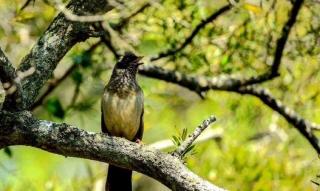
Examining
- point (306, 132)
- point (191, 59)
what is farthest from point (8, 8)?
point (306, 132)

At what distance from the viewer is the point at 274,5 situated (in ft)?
23.4

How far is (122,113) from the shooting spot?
21.4 ft

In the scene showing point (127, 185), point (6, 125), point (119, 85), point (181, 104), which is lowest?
point (6, 125)

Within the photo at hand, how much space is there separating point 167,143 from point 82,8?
3.85m

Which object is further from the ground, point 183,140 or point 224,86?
point 224,86

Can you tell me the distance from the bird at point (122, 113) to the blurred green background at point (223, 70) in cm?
31

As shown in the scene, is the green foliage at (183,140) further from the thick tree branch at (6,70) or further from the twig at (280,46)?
the twig at (280,46)

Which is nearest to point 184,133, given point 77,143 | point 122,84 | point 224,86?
point 77,143

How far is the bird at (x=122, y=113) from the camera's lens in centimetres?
642

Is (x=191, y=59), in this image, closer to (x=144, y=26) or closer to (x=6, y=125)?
(x=144, y=26)

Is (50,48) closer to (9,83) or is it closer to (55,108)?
(9,83)

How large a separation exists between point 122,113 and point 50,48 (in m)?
1.50

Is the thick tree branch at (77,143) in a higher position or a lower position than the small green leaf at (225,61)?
lower

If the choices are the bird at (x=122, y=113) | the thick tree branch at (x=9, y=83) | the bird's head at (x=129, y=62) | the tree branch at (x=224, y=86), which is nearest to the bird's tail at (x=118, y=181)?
the bird at (x=122, y=113)
